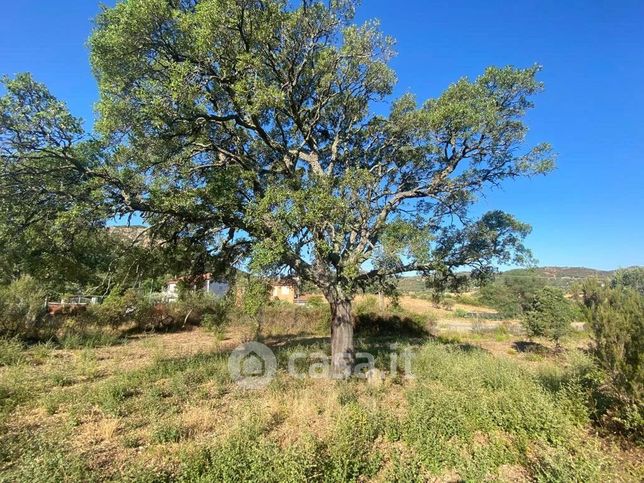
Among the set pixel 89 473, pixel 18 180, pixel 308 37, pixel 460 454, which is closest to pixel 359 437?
pixel 460 454

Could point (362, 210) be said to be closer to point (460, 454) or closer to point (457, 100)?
point (457, 100)

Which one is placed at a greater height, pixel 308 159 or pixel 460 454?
pixel 308 159

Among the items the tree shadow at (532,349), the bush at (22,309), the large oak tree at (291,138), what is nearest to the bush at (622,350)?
the large oak tree at (291,138)

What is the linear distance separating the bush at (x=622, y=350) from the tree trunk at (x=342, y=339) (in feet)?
16.6

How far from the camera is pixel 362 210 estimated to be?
309 inches

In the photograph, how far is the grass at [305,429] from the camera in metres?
3.81

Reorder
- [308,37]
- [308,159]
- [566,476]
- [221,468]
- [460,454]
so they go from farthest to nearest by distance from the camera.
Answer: [308,159]
[308,37]
[460,454]
[221,468]
[566,476]

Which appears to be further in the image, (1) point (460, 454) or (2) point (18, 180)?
(2) point (18, 180)

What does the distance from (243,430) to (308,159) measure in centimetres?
654

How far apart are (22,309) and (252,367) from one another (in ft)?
35.7

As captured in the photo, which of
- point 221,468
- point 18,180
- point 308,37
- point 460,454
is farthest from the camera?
point 308,37

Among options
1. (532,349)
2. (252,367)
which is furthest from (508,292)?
(252,367)

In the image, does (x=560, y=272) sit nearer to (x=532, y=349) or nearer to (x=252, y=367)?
(x=532, y=349)

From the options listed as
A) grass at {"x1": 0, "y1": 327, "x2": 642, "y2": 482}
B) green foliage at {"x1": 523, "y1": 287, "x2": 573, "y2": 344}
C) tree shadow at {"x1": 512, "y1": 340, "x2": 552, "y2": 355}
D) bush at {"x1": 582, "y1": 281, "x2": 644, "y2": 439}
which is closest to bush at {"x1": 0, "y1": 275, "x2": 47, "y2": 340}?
grass at {"x1": 0, "y1": 327, "x2": 642, "y2": 482}
